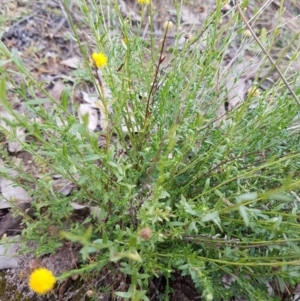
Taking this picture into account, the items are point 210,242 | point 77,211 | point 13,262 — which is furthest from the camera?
point 77,211

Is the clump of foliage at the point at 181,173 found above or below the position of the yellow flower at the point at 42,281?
above

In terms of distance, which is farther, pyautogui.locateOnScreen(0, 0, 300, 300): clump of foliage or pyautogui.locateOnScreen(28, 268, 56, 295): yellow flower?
pyautogui.locateOnScreen(0, 0, 300, 300): clump of foliage

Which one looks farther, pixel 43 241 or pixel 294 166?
pixel 43 241

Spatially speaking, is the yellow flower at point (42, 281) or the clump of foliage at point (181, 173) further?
the clump of foliage at point (181, 173)

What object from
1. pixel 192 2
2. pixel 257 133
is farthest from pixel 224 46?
pixel 192 2

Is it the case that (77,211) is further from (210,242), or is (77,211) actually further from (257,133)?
(257,133)

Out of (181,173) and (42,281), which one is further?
(181,173)

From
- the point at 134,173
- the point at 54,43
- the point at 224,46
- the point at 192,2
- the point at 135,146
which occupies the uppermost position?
the point at 192,2

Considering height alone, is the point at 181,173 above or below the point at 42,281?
above

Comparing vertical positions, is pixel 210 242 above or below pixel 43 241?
below

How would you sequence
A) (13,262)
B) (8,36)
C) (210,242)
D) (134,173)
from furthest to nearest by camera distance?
(8,36)
(13,262)
(134,173)
(210,242)

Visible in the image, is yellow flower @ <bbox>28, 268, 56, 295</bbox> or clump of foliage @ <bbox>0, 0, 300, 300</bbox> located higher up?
clump of foliage @ <bbox>0, 0, 300, 300</bbox>
